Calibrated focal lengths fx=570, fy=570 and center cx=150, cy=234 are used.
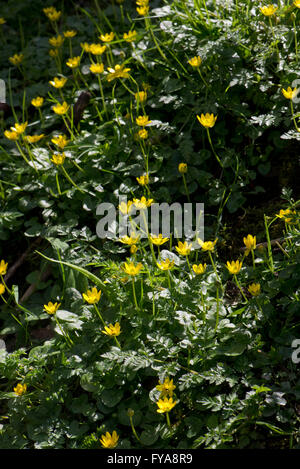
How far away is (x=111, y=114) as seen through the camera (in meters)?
3.06

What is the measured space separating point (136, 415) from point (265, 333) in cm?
57

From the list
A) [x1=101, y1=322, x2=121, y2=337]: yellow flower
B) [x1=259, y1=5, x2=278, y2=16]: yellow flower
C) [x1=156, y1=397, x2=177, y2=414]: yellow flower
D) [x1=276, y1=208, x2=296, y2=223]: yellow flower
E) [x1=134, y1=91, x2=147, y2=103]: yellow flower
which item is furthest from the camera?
[x1=134, y1=91, x2=147, y2=103]: yellow flower

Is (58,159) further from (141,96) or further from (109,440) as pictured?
(109,440)

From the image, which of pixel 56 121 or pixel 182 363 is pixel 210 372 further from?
pixel 56 121

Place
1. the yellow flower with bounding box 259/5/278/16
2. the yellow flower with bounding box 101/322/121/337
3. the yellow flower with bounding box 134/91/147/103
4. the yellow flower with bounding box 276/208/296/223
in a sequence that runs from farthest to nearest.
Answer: the yellow flower with bounding box 134/91/147/103 → the yellow flower with bounding box 259/5/278/16 → the yellow flower with bounding box 276/208/296/223 → the yellow flower with bounding box 101/322/121/337

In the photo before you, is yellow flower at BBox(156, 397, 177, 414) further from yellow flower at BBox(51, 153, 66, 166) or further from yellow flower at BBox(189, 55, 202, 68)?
yellow flower at BBox(189, 55, 202, 68)

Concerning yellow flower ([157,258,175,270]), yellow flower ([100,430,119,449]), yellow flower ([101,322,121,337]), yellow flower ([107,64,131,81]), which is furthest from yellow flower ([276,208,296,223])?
yellow flower ([107,64,131,81])

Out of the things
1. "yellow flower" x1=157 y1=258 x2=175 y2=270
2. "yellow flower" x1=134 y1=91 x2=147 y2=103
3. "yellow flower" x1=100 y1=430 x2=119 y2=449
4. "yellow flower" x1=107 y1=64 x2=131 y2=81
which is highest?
"yellow flower" x1=107 y1=64 x2=131 y2=81

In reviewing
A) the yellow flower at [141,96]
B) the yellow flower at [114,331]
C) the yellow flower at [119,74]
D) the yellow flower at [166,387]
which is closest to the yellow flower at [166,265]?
the yellow flower at [114,331]

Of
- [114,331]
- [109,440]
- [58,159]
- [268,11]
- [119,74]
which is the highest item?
[268,11]

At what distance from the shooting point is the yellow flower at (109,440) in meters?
1.89

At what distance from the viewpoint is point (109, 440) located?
190 cm

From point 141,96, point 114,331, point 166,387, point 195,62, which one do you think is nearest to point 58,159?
point 141,96

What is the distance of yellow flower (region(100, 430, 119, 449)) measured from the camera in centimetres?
189
